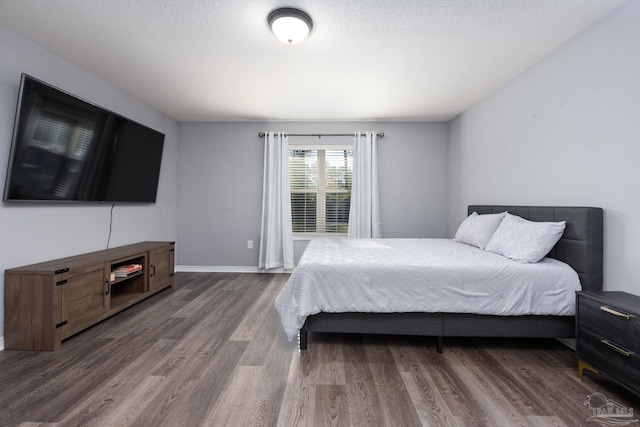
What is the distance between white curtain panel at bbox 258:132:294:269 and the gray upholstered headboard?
3.13 meters

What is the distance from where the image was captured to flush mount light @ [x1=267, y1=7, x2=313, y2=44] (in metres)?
1.81

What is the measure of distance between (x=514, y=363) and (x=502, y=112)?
2.46 metres

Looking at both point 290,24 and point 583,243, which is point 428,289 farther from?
point 290,24

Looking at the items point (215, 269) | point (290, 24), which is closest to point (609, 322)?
point (290, 24)

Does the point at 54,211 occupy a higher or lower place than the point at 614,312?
higher

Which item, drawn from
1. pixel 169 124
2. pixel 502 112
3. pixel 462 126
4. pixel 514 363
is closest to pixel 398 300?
pixel 514 363

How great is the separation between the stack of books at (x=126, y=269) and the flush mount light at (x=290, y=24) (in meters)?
2.60

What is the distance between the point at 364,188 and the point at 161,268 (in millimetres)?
2936

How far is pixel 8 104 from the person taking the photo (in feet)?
6.65

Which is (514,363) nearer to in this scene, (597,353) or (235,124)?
(597,353)

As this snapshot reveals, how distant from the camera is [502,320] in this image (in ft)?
6.26

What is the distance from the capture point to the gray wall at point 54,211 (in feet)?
6.63

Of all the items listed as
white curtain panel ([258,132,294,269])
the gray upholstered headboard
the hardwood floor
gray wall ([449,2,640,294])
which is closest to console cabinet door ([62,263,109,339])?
the hardwood floor

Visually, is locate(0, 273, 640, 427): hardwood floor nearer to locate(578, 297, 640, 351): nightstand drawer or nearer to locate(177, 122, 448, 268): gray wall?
locate(578, 297, 640, 351): nightstand drawer
